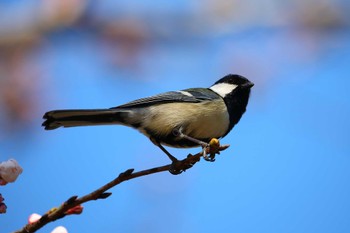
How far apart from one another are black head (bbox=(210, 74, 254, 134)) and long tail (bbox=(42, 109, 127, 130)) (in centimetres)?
79

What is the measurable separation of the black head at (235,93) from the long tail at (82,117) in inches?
31.0

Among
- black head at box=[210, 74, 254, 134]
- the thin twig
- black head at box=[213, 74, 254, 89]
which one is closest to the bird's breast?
black head at box=[210, 74, 254, 134]

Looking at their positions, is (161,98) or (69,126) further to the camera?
(161,98)

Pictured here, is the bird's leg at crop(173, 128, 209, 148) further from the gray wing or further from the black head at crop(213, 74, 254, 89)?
the black head at crop(213, 74, 254, 89)

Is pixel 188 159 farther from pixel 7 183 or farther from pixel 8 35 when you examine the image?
pixel 8 35

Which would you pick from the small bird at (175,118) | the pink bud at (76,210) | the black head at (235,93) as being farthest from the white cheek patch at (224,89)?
the pink bud at (76,210)

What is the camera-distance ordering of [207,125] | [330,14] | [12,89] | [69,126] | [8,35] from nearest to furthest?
1. [8,35]
2. [330,14]
3. [12,89]
4. [69,126]
5. [207,125]

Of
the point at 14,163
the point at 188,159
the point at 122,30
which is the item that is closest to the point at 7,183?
the point at 14,163

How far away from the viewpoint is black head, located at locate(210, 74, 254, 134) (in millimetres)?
3492

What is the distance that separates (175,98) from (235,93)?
498 millimetres

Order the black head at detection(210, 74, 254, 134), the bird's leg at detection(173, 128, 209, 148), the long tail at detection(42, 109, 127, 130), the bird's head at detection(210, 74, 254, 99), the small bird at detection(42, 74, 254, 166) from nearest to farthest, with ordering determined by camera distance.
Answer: the long tail at detection(42, 109, 127, 130)
the bird's leg at detection(173, 128, 209, 148)
the small bird at detection(42, 74, 254, 166)
the black head at detection(210, 74, 254, 134)
the bird's head at detection(210, 74, 254, 99)

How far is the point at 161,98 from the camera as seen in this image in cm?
341

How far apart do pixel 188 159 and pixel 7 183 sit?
3.05ft

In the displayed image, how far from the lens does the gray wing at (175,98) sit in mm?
3320
